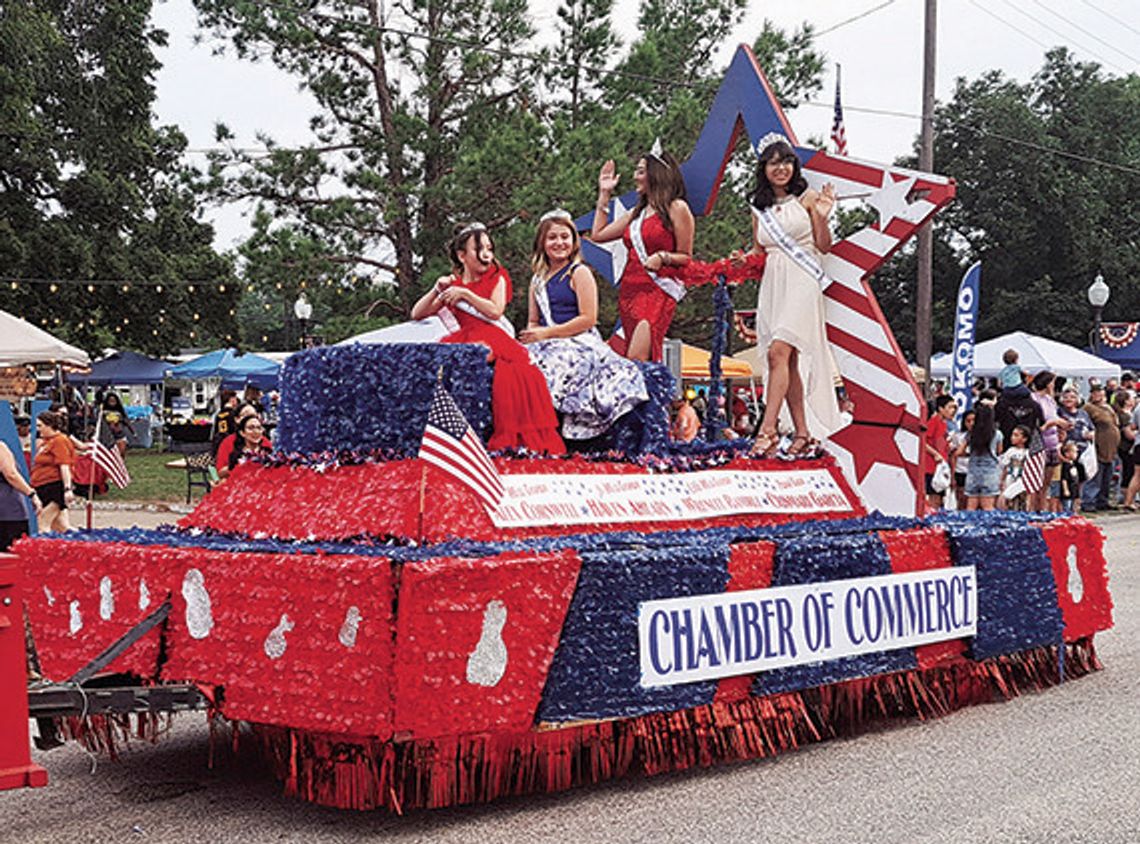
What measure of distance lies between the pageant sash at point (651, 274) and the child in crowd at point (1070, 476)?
12.2 metres

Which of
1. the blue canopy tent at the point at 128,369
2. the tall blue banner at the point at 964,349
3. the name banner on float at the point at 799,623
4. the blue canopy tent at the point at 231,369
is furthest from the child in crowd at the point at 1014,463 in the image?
the blue canopy tent at the point at 128,369

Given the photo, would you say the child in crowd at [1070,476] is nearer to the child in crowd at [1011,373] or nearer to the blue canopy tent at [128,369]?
the child in crowd at [1011,373]

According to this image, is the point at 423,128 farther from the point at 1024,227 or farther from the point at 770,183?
the point at 1024,227

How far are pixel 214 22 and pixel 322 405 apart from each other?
2379cm

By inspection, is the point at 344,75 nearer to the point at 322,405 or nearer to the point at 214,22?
the point at 214,22

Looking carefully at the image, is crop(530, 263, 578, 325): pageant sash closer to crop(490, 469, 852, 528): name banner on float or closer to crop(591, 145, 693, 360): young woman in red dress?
crop(591, 145, 693, 360): young woman in red dress

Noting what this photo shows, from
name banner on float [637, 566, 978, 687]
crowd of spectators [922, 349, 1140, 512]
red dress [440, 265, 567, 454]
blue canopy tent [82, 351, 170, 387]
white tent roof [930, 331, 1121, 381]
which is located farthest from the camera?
blue canopy tent [82, 351, 170, 387]

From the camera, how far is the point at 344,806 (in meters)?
5.05

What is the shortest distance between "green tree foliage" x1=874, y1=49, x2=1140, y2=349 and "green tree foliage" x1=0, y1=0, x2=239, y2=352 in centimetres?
2473

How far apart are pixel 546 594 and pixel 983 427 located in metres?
11.8

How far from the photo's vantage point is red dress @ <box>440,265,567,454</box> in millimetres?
6344

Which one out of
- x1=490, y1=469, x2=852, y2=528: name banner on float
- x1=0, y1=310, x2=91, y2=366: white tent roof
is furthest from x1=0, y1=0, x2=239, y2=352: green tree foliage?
x1=490, y1=469, x2=852, y2=528: name banner on float

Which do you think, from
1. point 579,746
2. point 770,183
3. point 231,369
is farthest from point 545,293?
point 231,369

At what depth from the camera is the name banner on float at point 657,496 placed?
19.7 feet
